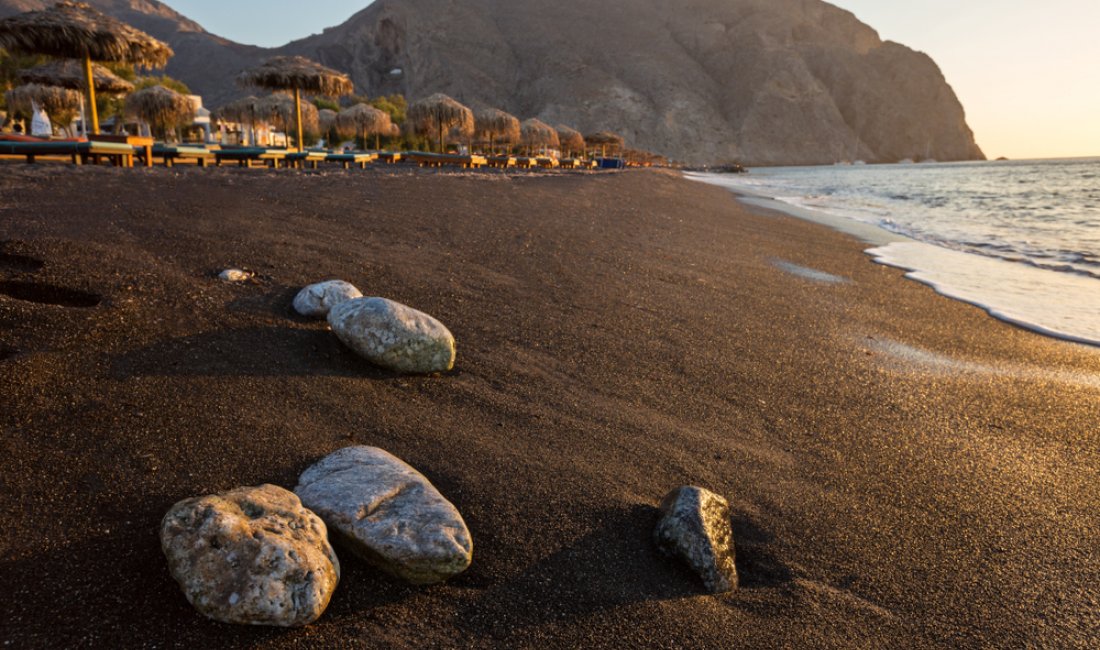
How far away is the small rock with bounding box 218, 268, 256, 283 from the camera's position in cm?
380

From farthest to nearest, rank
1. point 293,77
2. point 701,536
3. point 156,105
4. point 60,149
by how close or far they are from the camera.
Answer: point 156,105 < point 293,77 < point 60,149 < point 701,536

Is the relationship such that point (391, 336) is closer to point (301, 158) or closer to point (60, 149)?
point (60, 149)

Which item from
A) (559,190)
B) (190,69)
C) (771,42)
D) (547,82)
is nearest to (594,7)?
(547,82)

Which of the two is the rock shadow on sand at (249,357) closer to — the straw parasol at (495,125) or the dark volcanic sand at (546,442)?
the dark volcanic sand at (546,442)

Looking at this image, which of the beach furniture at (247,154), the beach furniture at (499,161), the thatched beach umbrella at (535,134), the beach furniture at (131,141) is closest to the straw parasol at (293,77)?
the beach furniture at (247,154)

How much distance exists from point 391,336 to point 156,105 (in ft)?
61.7

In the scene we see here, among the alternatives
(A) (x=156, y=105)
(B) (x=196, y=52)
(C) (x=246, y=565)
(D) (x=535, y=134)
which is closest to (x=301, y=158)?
(A) (x=156, y=105)

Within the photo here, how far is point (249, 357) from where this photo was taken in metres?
2.94

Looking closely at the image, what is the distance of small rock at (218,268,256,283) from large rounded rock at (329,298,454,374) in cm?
115

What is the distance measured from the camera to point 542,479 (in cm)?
242

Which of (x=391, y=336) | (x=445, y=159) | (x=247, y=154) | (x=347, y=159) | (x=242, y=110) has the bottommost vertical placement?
(x=391, y=336)

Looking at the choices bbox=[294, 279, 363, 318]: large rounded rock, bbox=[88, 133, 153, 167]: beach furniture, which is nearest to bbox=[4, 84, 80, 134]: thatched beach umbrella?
bbox=[88, 133, 153, 167]: beach furniture

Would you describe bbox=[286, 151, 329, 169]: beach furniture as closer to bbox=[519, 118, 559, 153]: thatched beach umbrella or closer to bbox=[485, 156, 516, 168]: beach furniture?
bbox=[485, 156, 516, 168]: beach furniture

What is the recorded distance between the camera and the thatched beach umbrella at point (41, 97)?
61.1 feet
